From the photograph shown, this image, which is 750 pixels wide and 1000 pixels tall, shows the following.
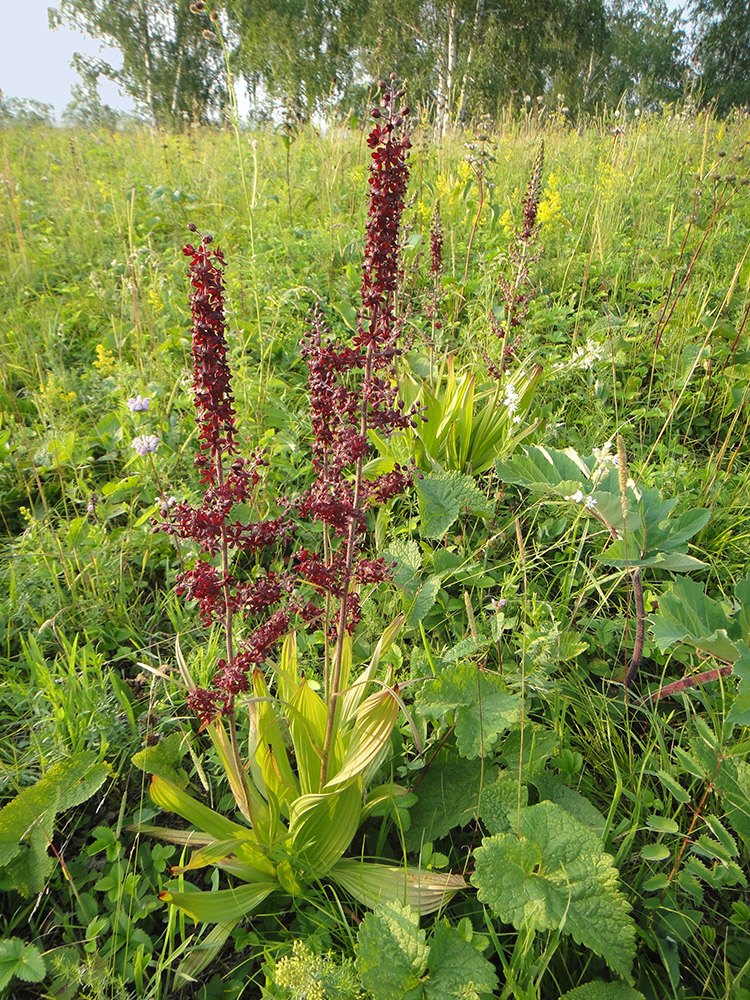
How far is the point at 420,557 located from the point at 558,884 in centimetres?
102

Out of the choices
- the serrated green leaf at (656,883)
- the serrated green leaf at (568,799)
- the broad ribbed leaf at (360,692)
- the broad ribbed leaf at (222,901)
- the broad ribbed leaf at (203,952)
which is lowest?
the broad ribbed leaf at (203,952)

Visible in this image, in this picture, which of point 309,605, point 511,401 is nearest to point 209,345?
point 309,605

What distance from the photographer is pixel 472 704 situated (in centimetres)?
138

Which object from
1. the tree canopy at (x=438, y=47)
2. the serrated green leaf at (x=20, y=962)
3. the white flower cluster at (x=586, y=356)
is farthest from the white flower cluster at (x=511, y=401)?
the tree canopy at (x=438, y=47)

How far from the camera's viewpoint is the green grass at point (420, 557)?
1284mm

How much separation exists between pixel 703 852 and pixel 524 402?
6.39 feet

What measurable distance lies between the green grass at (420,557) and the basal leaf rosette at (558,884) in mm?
79

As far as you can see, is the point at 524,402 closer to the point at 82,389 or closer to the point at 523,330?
the point at 523,330

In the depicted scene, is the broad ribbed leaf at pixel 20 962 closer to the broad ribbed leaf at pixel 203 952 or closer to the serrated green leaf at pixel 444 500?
the broad ribbed leaf at pixel 203 952

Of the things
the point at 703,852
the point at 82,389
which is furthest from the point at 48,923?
the point at 82,389

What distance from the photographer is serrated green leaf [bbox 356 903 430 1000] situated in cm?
102

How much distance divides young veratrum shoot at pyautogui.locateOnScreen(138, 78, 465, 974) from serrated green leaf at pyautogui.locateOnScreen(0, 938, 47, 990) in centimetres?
31

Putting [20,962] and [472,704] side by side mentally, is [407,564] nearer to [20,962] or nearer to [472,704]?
[472,704]

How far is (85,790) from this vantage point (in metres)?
1.48
